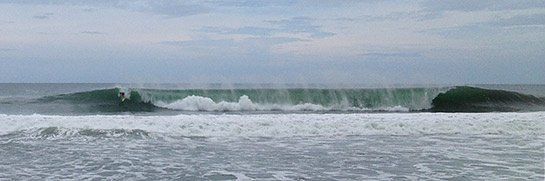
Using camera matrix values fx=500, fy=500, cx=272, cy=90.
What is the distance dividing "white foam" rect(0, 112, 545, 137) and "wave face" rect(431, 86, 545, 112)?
987cm

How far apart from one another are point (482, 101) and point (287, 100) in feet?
31.9

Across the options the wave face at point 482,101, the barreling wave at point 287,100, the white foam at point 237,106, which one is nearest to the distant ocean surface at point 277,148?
the white foam at point 237,106

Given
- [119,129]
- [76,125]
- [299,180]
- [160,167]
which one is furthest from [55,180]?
[76,125]

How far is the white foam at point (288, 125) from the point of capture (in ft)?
35.9

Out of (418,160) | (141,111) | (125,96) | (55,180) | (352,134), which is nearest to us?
(55,180)

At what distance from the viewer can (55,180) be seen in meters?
6.06

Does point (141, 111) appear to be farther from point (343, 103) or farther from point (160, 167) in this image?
point (160, 167)

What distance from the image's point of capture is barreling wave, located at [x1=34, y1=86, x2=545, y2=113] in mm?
21672

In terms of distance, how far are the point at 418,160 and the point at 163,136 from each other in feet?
17.1

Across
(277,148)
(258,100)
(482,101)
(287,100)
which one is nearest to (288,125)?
(277,148)

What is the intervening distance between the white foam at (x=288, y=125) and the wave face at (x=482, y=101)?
32.4 feet

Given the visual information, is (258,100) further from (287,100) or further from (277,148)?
(277,148)

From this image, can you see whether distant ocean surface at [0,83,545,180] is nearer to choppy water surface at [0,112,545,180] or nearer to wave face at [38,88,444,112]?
choppy water surface at [0,112,545,180]

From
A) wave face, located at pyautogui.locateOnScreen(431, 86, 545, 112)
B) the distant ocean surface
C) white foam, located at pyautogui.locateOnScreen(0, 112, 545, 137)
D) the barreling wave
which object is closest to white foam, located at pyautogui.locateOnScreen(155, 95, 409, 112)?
the barreling wave
